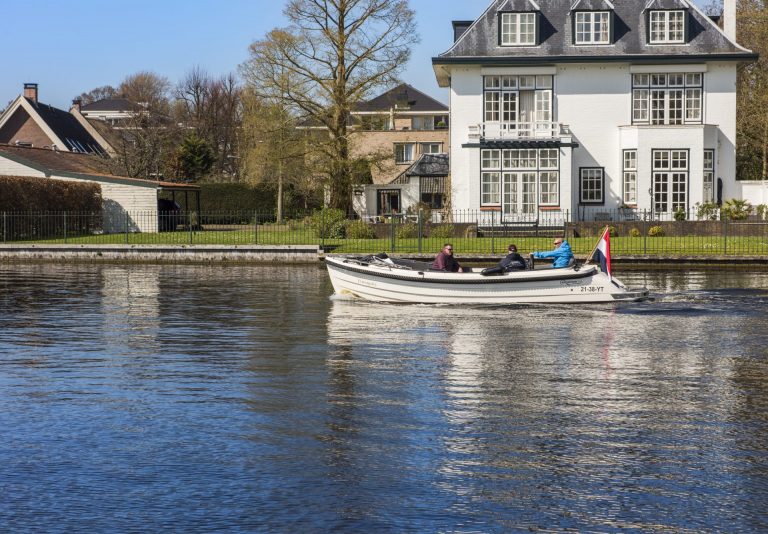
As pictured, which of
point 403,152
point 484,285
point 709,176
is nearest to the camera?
point 484,285

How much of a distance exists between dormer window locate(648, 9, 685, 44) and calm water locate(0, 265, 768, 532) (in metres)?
32.2

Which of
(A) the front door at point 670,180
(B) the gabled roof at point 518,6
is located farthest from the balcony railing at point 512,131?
(B) the gabled roof at point 518,6

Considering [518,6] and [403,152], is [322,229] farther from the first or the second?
[403,152]

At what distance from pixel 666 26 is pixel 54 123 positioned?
56773 millimetres

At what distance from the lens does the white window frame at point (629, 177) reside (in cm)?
5278

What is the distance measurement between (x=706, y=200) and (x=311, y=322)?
34.5 m

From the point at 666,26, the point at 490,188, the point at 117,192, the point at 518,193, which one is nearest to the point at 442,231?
the point at 490,188

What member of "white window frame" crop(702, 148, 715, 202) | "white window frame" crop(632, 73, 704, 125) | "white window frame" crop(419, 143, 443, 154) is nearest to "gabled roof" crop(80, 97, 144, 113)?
"white window frame" crop(419, 143, 443, 154)

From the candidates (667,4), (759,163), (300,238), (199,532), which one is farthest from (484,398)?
(759,163)

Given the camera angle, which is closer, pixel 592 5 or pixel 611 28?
pixel 611 28

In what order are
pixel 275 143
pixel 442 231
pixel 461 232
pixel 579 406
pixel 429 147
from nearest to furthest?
pixel 579 406
pixel 442 231
pixel 461 232
pixel 275 143
pixel 429 147

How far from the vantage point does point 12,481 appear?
10180mm

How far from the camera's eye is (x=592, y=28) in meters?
53.4

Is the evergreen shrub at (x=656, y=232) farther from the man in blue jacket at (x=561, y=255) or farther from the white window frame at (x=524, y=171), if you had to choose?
the man in blue jacket at (x=561, y=255)
